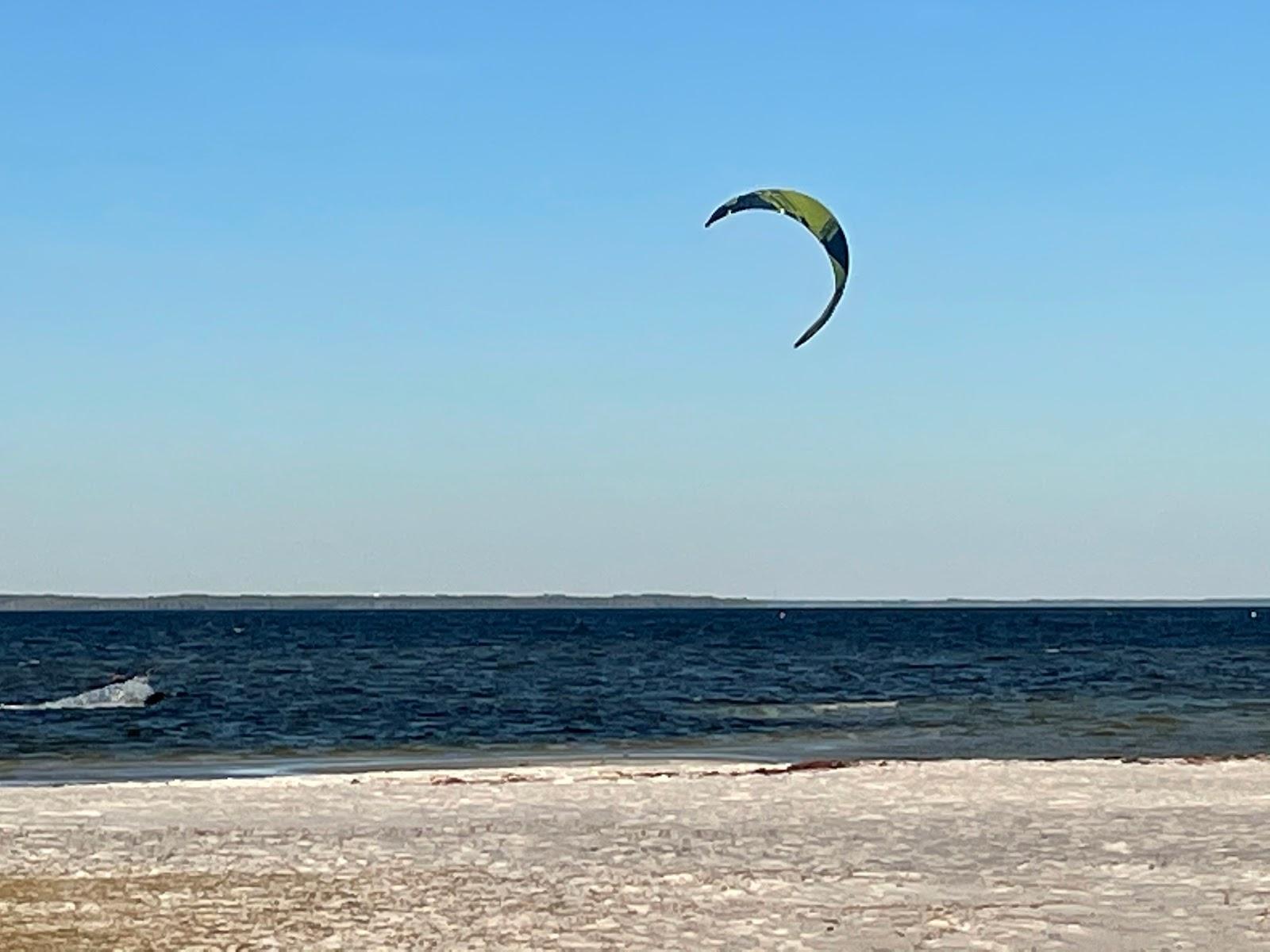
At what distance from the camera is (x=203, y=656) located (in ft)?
364

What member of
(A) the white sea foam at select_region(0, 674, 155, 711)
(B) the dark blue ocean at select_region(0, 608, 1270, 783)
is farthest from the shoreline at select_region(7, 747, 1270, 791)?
(A) the white sea foam at select_region(0, 674, 155, 711)

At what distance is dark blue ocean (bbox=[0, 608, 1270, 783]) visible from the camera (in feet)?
128

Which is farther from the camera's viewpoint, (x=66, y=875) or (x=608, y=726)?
(x=608, y=726)

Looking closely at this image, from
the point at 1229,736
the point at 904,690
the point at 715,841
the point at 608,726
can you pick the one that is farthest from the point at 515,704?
the point at 715,841

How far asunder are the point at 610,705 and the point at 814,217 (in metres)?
35.4

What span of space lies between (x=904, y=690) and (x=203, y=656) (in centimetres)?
5465

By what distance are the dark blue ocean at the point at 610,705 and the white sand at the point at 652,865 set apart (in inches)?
504

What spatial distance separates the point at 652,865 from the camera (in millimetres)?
15961

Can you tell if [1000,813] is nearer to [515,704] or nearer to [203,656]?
[515,704]

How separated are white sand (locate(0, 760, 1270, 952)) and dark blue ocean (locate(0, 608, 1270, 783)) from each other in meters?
12.8

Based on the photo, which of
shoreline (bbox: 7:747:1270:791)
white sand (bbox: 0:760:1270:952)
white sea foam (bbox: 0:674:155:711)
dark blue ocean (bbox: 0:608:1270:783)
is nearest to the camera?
white sand (bbox: 0:760:1270:952)

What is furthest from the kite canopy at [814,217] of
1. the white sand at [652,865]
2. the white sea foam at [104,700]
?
the white sea foam at [104,700]

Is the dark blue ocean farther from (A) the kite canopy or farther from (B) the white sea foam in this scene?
(A) the kite canopy

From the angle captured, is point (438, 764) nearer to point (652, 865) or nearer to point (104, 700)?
point (652, 865)
